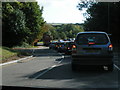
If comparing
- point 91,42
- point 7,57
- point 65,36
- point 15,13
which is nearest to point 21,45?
point 15,13

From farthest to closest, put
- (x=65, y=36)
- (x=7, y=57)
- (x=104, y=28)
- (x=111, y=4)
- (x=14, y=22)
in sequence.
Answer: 1. (x=65, y=36)
2. (x=14, y=22)
3. (x=104, y=28)
4. (x=111, y=4)
5. (x=7, y=57)

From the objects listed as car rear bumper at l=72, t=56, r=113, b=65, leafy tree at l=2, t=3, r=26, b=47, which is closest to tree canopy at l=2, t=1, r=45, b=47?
leafy tree at l=2, t=3, r=26, b=47

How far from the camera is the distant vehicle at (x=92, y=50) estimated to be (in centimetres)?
1060

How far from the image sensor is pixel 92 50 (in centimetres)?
1073

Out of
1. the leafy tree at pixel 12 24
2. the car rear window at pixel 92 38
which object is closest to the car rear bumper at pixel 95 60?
the car rear window at pixel 92 38

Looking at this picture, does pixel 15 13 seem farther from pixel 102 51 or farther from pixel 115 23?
pixel 102 51

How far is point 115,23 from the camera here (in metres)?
35.8

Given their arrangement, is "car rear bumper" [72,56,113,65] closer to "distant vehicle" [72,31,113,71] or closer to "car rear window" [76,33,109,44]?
"distant vehicle" [72,31,113,71]

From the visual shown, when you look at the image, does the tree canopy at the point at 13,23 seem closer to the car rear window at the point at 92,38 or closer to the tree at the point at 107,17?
the tree at the point at 107,17

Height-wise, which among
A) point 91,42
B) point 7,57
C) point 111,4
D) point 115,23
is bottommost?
point 7,57

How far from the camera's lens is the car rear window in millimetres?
10871

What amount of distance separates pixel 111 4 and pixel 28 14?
19086 millimetres

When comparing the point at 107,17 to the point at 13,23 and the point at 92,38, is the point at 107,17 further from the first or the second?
the point at 92,38

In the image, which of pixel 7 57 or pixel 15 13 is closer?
pixel 7 57
